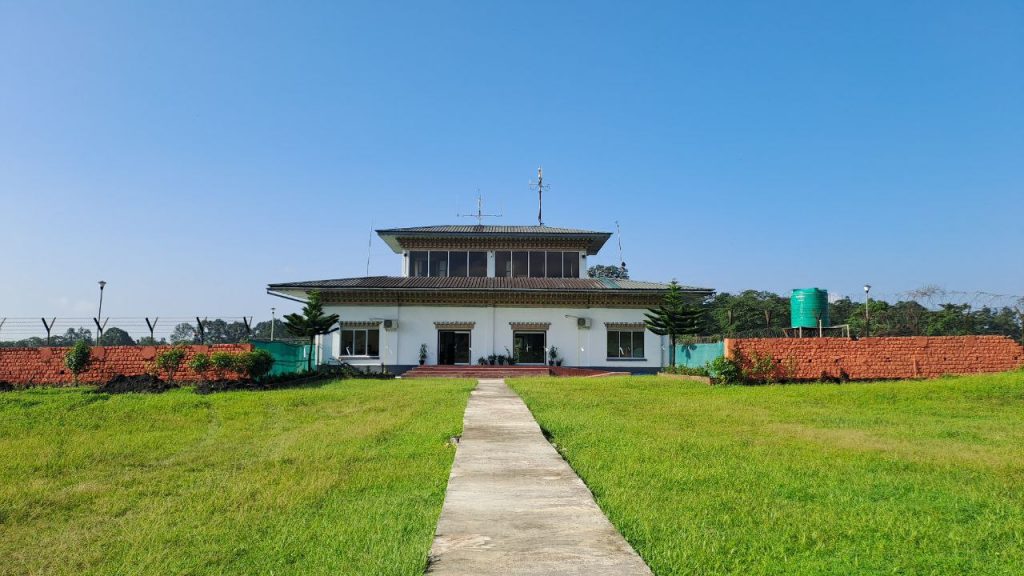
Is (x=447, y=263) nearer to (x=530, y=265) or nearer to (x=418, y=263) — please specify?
(x=418, y=263)

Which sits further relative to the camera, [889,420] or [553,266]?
[553,266]

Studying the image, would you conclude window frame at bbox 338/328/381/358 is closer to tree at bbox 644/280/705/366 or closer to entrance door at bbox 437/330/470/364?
entrance door at bbox 437/330/470/364

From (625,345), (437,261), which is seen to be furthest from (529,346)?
(437,261)

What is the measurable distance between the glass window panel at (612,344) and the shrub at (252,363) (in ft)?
45.0

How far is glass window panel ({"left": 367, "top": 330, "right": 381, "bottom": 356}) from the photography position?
25266 mm

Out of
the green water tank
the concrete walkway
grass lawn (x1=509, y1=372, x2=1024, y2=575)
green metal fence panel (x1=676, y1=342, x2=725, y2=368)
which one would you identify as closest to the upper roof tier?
green metal fence panel (x1=676, y1=342, x2=725, y2=368)

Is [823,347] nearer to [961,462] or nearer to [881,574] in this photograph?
[961,462]

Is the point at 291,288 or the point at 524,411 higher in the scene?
the point at 291,288

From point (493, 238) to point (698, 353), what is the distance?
34.7 ft

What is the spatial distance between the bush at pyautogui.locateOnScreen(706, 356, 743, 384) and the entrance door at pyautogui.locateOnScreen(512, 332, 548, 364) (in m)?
8.88

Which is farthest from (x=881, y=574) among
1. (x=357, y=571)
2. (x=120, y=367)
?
(x=120, y=367)

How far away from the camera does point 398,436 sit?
826 centimetres

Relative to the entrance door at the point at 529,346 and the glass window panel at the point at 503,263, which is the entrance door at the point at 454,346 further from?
the glass window panel at the point at 503,263

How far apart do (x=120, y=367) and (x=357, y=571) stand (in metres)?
19.4
